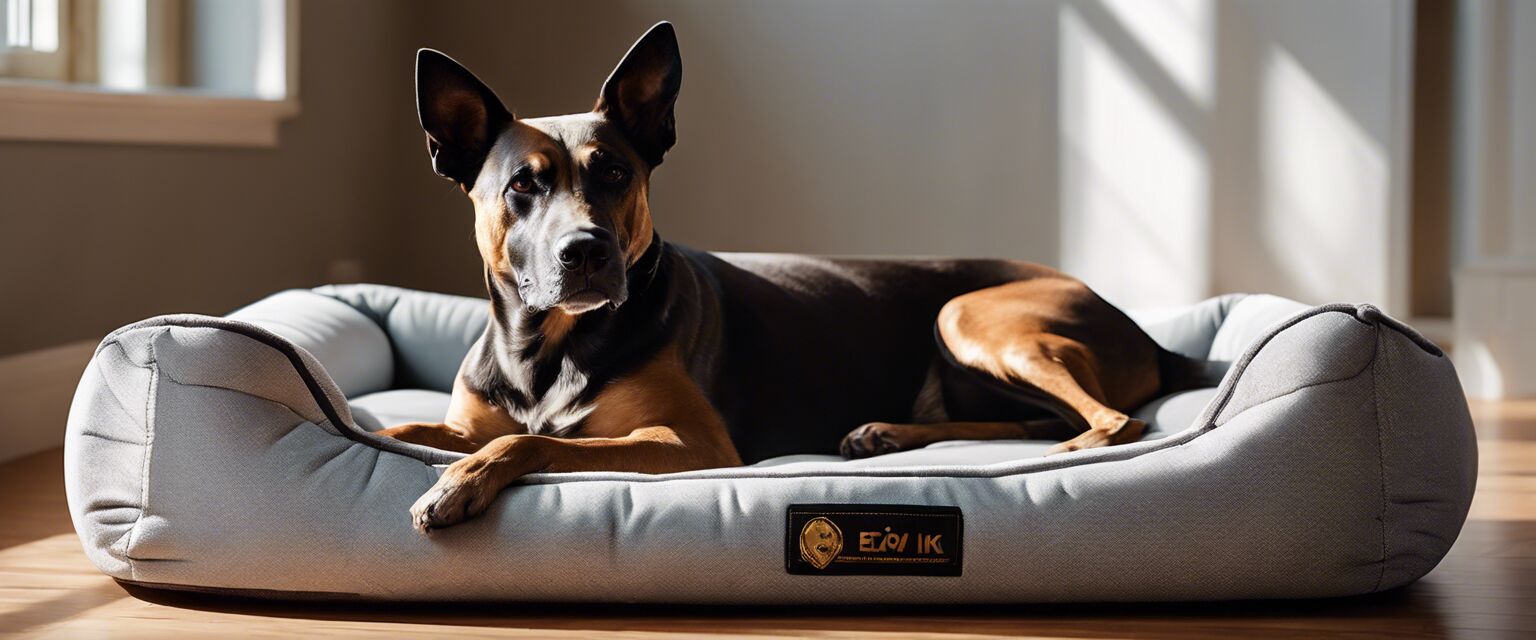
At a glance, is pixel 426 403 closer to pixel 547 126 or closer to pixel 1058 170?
pixel 547 126

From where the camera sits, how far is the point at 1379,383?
1.89 meters

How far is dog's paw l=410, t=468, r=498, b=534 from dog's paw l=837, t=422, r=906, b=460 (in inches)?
37.0

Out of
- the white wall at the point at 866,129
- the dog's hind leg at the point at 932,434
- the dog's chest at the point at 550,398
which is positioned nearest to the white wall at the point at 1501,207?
the white wall at the point at 866,129

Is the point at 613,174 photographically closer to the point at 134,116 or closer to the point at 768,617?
the point at 768,617

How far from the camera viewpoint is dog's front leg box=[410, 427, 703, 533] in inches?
70.9

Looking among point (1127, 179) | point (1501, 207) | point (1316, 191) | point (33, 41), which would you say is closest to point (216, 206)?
point (33, 41)

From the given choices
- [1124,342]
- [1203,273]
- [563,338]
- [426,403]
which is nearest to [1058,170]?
[1203,273]

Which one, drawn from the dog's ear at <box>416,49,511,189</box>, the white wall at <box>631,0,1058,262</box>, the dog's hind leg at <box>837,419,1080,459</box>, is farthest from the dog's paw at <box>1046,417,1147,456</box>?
the white wall at <box>631,0,1058,262</box>

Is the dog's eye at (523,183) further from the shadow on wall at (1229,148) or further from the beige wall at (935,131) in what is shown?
the shadow on wall at (1229,148)

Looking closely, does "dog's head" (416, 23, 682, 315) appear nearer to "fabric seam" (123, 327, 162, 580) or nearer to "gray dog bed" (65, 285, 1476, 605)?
"gray dog bed" (65, 285, 1476, 605)

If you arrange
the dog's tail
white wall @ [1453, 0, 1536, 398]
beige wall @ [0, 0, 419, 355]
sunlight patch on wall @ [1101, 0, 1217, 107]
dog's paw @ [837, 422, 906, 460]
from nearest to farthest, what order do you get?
1. dog's paw @ [837, 422, 906, 460]
2. the dog's tail
3. beige wall @ [0, 0, 419, 355]
4. white wall @ [1453, 0, 1536, 398]
5. sunlight patch on wall @ [1101, 0, 1217, 107]

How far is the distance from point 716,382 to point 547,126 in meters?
0.53

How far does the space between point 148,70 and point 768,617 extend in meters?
2.92

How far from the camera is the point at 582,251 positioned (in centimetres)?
205
